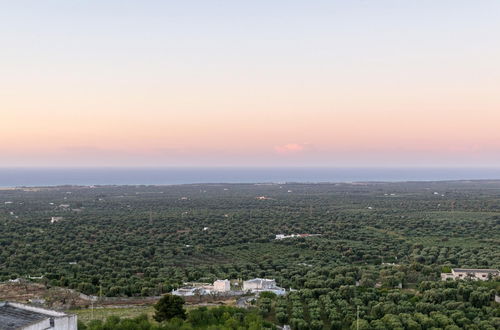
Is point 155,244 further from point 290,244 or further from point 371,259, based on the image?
point 371,259

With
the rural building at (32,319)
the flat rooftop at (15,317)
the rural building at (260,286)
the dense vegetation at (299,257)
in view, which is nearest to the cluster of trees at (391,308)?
the dense vegetation at (299,257)

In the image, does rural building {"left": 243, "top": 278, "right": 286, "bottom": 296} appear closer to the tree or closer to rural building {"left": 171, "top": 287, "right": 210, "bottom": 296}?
rural building {"left": 171, "top": 287, "right": 210, "bottom": 296}

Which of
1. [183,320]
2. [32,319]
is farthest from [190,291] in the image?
[32,319]

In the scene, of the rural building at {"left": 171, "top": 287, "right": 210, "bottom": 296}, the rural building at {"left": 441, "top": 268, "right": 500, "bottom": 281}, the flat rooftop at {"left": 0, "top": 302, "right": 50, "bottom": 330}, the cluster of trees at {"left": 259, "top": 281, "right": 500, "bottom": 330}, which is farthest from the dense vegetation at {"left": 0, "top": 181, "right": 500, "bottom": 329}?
the flat rooftop at {"left": 0, "top": 302, "right": 50, "bottom": 330}

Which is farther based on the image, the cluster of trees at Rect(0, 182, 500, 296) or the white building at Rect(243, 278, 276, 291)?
the cluster of trees at Rect(0, 182, 500, 296)

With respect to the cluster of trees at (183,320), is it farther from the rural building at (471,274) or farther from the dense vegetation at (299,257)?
the rural building at (471,274)

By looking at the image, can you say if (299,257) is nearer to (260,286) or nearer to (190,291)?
(260,286)
